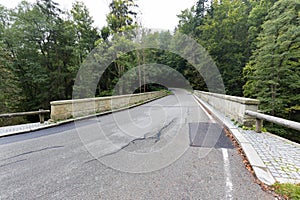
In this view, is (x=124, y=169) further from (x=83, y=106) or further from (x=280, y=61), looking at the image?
(x=280, y=61)

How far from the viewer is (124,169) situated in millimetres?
2557

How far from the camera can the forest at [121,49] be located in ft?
39.9

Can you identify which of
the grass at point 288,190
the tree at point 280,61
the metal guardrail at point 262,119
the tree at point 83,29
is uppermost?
the tree at point 83,29

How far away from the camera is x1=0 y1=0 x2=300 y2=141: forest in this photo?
1216 cm

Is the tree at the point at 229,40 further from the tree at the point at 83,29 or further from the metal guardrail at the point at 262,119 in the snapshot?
the metal guardrail at the point at 262,119

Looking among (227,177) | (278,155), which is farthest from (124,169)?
(278,155)

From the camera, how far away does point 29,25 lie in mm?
16312

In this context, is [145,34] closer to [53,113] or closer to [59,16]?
[59,16]

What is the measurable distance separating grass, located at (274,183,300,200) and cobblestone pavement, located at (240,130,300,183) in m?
0.14

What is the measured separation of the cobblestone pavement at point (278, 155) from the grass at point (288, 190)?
0.14 meters

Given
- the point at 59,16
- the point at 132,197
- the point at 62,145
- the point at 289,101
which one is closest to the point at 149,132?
the point at 62,145

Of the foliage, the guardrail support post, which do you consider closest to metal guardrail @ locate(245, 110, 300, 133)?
the guardrail support post

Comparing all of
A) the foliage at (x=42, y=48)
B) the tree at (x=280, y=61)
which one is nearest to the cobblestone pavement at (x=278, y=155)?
the tree at (x=280, y=61)

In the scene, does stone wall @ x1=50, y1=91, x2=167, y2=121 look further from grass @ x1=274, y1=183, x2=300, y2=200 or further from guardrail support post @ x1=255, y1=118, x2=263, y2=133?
guardrail support post @ x1=255, y1=118, x2=263, y2=133
